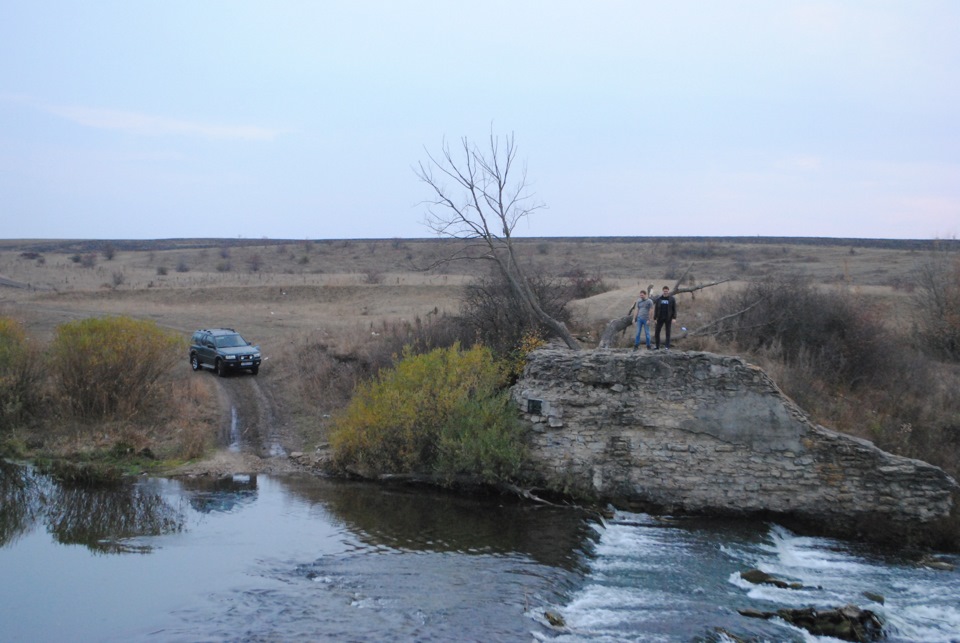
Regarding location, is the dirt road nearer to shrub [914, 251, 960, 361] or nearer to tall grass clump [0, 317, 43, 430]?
tall grass clump [0, 317, 43, 430]

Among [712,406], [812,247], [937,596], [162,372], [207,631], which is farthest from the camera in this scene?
[812,247]

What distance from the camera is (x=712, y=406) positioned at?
Answer: 55.7 ft

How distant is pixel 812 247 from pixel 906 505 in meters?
69.4

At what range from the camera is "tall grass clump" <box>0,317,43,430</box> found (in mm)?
22297

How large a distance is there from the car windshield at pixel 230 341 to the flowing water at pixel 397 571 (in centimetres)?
1111

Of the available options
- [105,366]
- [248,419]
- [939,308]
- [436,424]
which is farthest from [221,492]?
[939,308]

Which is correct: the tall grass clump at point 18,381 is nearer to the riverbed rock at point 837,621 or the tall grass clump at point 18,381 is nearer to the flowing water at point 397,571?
the flowing water at point 397,571

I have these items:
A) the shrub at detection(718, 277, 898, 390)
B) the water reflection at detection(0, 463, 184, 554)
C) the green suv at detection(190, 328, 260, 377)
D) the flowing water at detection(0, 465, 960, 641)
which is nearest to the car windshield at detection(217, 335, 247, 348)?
the green suv at detection(190, 328, 260, 377)

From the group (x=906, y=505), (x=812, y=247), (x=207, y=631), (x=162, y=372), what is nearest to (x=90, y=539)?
(x=207, y=631)

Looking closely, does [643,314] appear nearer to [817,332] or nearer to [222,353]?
[817,332]

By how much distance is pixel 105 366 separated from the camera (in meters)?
22.6

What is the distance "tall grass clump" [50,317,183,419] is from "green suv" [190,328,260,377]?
498cm

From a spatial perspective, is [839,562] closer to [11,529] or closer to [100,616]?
[100,616]

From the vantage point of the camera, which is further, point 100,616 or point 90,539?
point 90,539
